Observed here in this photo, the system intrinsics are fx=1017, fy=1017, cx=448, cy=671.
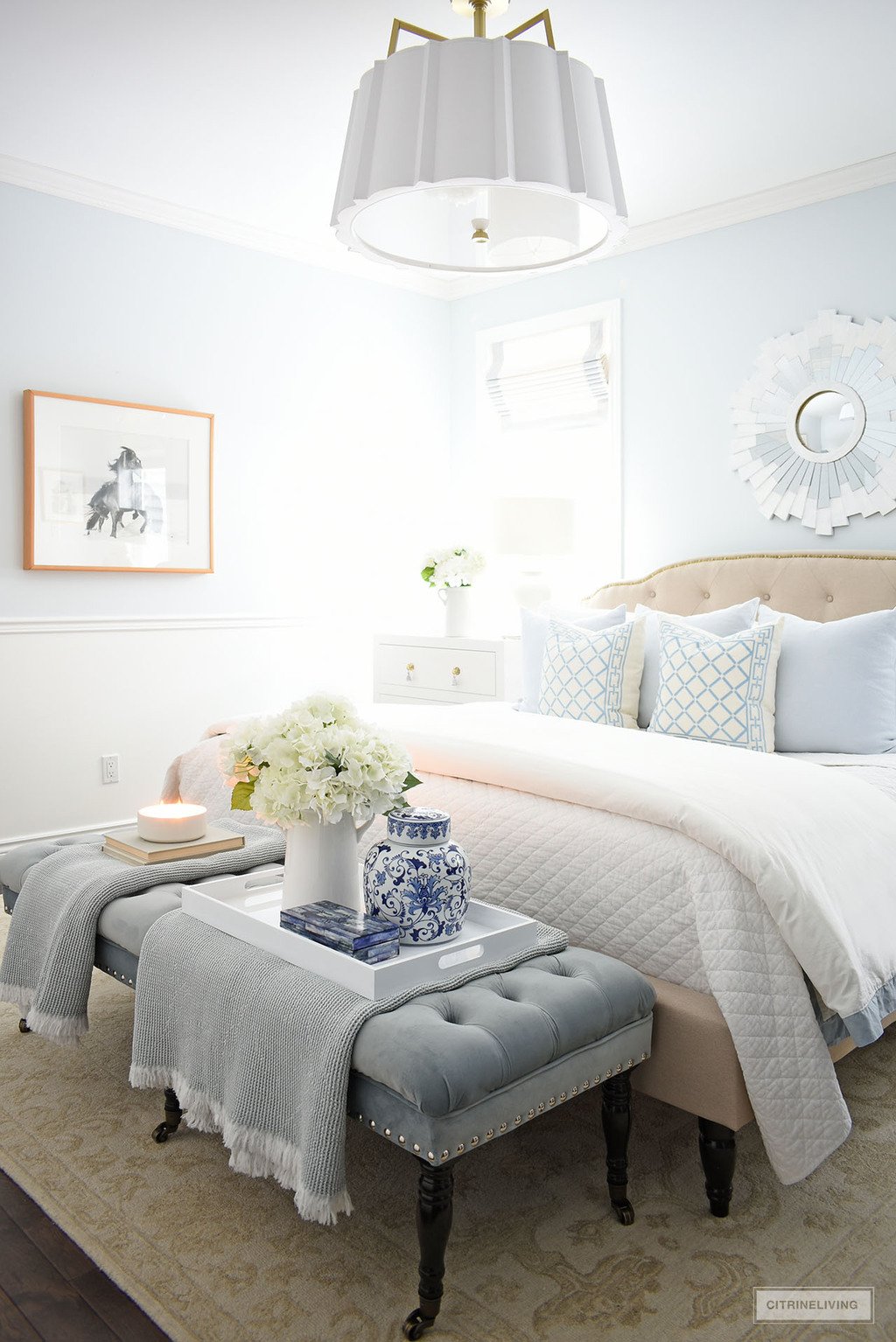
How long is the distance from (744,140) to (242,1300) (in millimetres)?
3658

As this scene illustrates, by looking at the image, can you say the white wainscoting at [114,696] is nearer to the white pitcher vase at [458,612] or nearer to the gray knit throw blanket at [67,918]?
the white pitcher vase at [458,612]

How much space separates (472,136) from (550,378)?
2.85 meters

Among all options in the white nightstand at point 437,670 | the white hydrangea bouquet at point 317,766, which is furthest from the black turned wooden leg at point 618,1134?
the white nightstand at point 437,670

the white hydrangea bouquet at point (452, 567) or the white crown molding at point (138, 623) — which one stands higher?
the white hydrangea bouquet at point (452, 567)

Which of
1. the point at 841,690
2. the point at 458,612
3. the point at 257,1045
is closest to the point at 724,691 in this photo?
the point at 841,690

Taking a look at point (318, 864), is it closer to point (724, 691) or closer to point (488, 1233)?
point (488, 1233)

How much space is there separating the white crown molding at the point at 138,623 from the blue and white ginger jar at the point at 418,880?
100 inches

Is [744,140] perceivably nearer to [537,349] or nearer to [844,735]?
[537,349]

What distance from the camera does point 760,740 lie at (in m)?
2.85

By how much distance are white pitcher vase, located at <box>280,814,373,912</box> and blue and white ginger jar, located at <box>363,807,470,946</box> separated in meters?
0.09

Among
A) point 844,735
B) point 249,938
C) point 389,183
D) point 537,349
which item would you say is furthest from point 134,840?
point 537,349

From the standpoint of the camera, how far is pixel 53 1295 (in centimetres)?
160

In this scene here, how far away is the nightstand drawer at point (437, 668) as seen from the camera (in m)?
4.45

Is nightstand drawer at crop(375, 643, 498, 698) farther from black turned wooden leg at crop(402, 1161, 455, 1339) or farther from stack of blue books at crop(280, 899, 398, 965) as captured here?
black turned wooden leg at crop(402, 1161, 455, 1339)
